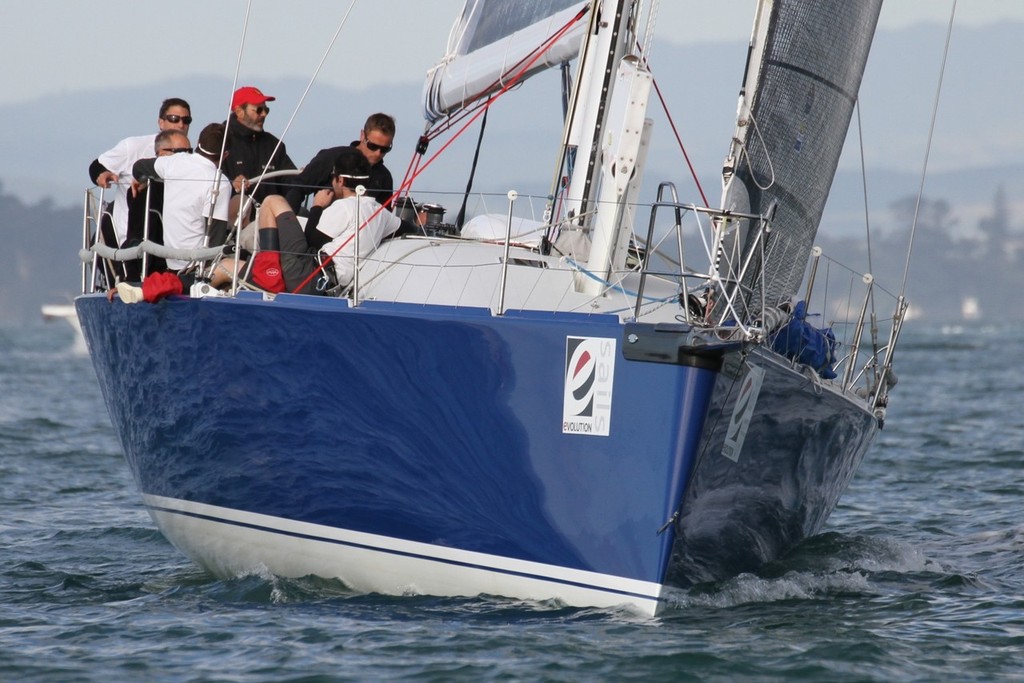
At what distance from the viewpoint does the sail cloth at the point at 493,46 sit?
7270 millimetres

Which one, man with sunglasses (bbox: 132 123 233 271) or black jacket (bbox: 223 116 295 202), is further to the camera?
black jacket (bbox: 223 116 295 202)

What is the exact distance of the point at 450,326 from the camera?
5.70m

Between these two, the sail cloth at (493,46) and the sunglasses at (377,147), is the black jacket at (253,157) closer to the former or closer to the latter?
the sunglasses at (377,147)

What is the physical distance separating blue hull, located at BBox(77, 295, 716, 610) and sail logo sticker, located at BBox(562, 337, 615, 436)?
0.03m

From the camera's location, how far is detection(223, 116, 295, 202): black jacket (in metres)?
7.13

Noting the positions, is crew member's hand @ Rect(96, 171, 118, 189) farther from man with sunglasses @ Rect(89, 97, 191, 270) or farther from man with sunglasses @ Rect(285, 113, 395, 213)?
man with sunglasses @ Rect(285, 113, 395, 213)

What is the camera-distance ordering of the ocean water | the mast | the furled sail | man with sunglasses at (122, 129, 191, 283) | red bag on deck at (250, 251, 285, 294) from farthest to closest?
man with sunglasses at (122, 129, 191, 283) < the furled sail < red bag on deck at (250, 251, 285, 294) < the mast < the ocean water

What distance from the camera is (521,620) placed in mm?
5602

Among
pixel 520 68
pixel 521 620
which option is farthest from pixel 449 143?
pixel 521 620

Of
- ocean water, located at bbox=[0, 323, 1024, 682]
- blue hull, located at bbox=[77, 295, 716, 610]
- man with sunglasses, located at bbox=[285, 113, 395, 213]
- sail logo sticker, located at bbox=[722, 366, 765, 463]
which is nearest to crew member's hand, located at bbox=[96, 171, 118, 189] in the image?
man with sunglasses, located at bbox=[285, 113, 395, 213]

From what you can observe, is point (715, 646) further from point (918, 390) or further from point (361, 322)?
point (918, 390)

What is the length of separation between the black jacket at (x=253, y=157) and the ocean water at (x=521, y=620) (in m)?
1.91

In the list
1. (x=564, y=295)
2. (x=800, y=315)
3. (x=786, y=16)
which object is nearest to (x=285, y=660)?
(x=564, y=295)

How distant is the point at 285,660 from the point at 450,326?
139 centimetres
